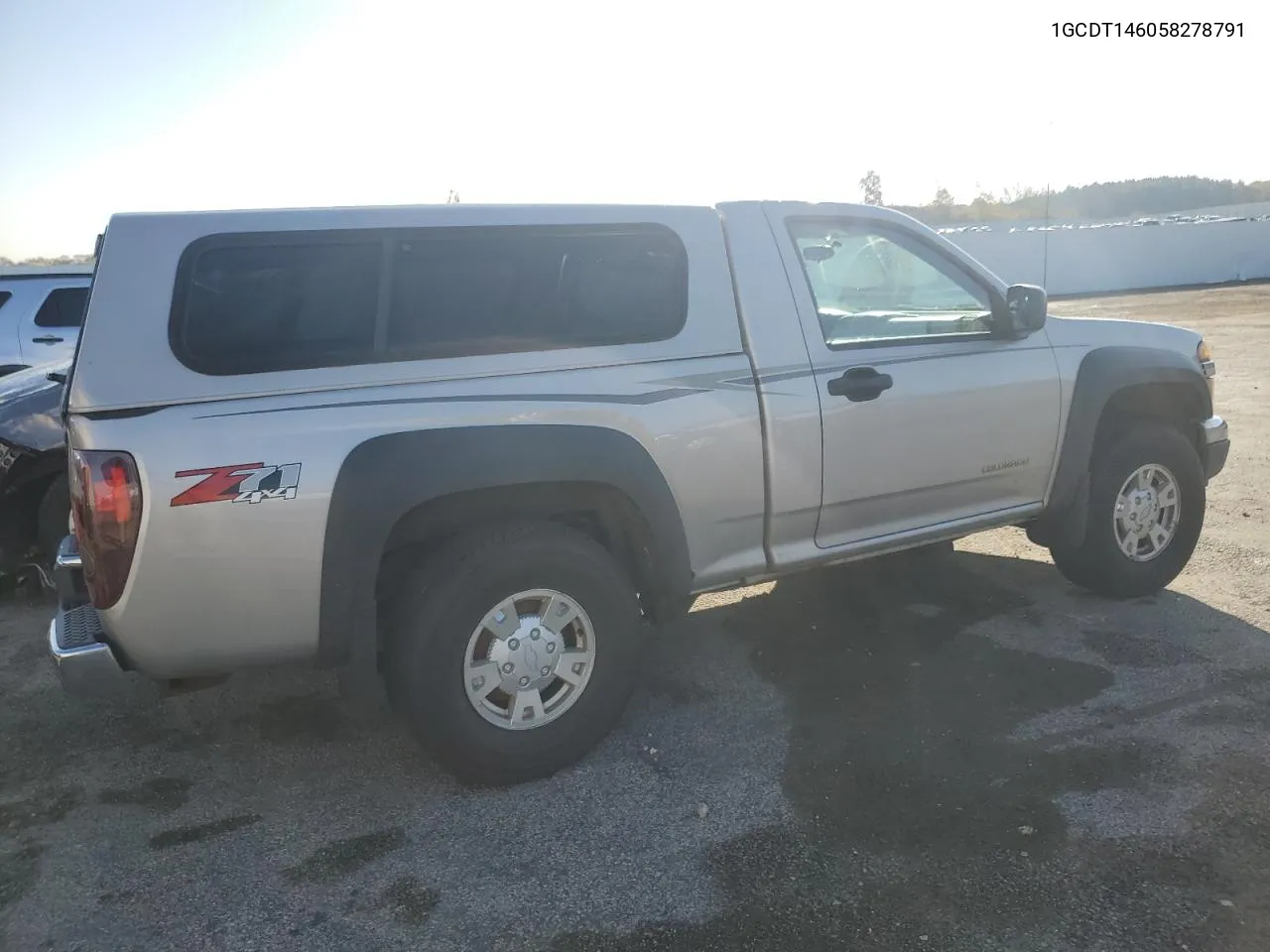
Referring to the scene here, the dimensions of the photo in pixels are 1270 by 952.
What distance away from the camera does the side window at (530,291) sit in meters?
3.40

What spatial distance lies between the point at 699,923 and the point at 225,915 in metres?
1.36

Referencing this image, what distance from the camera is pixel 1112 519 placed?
4887mm

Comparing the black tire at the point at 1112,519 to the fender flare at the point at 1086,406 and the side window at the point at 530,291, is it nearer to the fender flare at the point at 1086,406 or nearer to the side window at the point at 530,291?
the fender flare at the point at 1086,406

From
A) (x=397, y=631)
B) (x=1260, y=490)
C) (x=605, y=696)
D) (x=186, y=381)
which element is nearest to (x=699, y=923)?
(x=605, y=696)

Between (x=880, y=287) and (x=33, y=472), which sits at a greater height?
(x=880, y=287)

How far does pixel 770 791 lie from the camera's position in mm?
3430

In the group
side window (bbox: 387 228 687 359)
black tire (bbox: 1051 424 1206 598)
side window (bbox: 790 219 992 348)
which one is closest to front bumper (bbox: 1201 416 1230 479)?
black tire (bbox: 1051 424 1206 598)

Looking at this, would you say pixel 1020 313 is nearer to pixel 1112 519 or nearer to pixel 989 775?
pixel 1112 519

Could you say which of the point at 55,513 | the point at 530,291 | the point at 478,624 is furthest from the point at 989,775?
the point at 55,513

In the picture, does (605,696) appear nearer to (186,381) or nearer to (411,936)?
(411,936)

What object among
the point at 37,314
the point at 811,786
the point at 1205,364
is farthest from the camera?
the point at 37,314

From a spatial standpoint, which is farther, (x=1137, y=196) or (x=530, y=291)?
(x=1137, y=196)

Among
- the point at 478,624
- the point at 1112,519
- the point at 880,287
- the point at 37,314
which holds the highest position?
the point at 37,314

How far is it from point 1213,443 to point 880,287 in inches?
83.0
